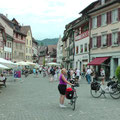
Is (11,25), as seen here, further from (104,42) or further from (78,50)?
(104,42)

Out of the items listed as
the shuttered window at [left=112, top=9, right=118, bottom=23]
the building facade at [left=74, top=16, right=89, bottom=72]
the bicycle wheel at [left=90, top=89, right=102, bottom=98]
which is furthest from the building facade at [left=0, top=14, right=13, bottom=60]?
the bicycle wheel at [left=90, top=89, right=102, bottom=98]

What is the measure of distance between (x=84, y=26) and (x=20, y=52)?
40738 millimetres

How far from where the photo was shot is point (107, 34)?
32.4m

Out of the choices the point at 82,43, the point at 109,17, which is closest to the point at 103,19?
the point at 109,17

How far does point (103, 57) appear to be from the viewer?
33.5 metres

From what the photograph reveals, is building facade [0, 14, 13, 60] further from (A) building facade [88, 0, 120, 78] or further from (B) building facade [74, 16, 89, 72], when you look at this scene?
(A) building facade [88, 0, 120, 78]

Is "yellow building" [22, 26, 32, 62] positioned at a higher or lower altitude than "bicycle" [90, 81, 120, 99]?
higher

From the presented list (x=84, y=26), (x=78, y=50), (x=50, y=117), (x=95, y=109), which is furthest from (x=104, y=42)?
(x=50, y=117)

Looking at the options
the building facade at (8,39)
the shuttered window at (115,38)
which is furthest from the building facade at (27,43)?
the shuttered window at (115,38)

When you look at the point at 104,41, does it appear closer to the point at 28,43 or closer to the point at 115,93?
→ the point at 115,93

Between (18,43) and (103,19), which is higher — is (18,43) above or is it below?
above

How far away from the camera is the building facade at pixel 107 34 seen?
100 feet

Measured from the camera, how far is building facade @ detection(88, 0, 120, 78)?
3049cm

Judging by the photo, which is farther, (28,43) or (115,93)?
(28,43)
